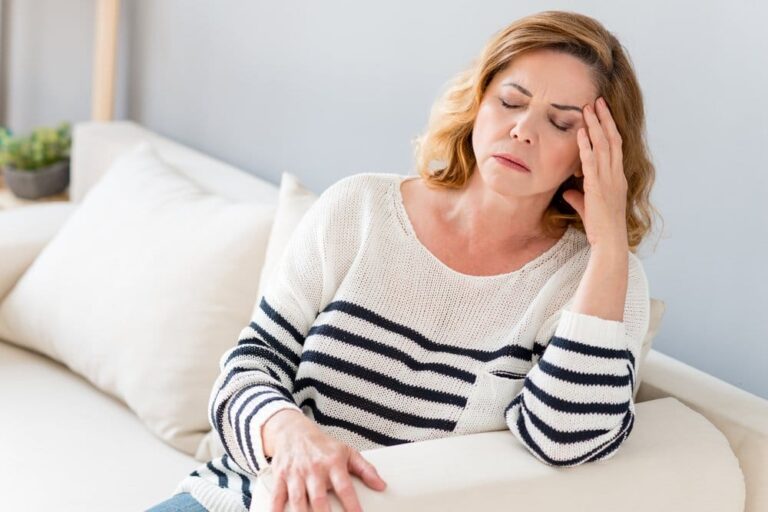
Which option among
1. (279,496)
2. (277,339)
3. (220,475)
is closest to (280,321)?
(277,339)

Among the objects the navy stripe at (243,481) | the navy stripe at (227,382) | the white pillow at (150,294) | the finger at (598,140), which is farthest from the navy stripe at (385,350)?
the white pillow at (150,294)

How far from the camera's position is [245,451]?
4.48 feet

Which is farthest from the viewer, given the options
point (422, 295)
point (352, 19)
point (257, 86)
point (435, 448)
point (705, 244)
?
point (257, 86)

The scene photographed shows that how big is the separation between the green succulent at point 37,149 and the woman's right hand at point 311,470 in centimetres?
195

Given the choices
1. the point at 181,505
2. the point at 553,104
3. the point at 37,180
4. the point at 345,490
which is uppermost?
the point at 553,104

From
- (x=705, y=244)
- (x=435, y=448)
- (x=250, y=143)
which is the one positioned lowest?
(x=250, y=143)

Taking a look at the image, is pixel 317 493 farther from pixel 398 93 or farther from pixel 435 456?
pixel 398 93

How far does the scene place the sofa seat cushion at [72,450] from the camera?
65.3 inches

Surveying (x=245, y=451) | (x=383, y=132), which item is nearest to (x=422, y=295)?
(x=245, y=451)

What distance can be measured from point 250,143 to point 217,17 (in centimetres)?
34

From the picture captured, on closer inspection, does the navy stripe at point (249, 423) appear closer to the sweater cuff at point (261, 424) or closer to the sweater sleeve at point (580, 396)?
the sweater cuff at point (261, 424)

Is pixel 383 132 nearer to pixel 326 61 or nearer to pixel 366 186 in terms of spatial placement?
pixel 326 61

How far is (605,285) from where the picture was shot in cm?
139

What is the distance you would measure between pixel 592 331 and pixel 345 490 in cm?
37
